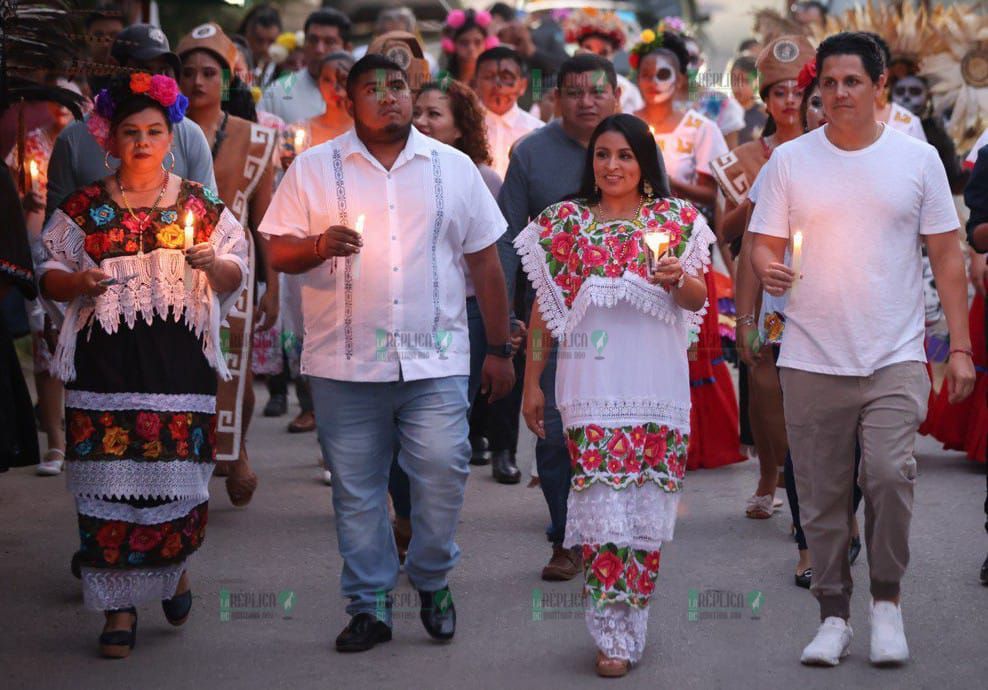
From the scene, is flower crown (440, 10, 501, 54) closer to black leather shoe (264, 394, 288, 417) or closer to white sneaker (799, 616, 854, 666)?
black leather shoe (264, 394, 288, 417)

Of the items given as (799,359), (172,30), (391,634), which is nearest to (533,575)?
(391,634)

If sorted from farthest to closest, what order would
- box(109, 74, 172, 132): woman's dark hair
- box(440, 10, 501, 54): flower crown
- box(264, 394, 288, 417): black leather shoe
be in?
box(440, 10, 501, 54): flower crown < box(264, 394, 288, 417): black leather shoe < box(109, 74, 172, 132): woman's dark hair

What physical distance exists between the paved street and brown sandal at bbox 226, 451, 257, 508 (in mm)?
80

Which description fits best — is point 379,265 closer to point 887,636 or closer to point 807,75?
point 807,75

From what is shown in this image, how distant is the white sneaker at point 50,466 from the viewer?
9.52 metres

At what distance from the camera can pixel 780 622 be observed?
652 centimetres

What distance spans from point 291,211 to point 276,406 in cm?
578

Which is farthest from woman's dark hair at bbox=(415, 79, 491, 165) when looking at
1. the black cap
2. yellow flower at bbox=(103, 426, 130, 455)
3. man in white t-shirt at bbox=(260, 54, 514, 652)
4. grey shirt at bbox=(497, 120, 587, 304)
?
yellow flower at bbox=(103, 426, 130, 455)

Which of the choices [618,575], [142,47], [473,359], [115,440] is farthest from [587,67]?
[115,440]

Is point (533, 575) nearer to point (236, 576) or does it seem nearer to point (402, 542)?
point (402, 542)

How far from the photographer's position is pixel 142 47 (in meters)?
7.71

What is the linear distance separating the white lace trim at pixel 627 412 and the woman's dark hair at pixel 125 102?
1958 millimetres

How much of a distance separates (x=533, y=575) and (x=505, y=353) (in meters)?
1.17

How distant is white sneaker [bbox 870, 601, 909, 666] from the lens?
231 inches
